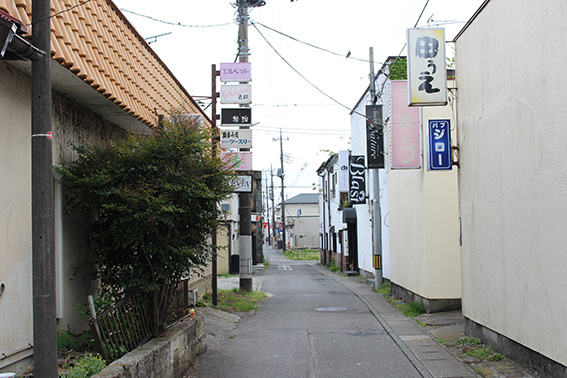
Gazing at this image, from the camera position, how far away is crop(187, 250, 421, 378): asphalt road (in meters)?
8.23

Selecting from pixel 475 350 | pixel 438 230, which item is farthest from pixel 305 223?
pixel 475 350

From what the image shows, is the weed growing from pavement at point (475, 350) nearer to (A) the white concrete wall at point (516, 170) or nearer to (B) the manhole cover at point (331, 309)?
(A) the white concrete wall at point (516, 170)

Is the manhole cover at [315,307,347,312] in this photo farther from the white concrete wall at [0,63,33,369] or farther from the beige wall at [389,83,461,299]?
the white concrete wall at [0,63,33,369]

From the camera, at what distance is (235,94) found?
625 inches

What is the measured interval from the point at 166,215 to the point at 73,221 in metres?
1.57

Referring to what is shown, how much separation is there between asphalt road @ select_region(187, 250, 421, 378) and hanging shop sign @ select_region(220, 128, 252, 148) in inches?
185

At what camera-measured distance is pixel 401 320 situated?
42.0 ft

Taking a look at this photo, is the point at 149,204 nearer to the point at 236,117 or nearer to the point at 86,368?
the point at 86,368

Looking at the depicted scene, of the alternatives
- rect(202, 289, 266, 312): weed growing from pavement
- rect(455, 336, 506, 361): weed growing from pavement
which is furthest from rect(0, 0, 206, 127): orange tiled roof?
rect(455, 336, 506, 361): weed growing from pavement

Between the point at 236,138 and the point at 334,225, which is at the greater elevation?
the point at 236,138

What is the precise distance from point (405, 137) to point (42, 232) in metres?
10.1

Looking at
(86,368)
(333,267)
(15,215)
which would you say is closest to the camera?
(86,368)

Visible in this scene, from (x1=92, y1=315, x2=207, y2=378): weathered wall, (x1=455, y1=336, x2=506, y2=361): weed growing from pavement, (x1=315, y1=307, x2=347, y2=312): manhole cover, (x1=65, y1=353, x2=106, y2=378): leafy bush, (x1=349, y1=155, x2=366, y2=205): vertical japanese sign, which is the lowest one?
(x1=315, y1=307, x2=347, y2=312): manhole cover

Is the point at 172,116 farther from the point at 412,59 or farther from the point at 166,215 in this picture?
the point at 412,59
